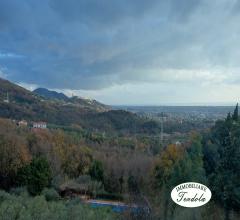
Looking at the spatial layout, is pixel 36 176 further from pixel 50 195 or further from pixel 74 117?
pixel 74 117

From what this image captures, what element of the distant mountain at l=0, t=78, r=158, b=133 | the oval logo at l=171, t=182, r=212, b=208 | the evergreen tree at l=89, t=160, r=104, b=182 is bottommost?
the evergreen tree at l=89, t=160, r=104, b=182

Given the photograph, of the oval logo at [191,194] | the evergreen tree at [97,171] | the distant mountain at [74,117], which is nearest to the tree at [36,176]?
the evergreen tree at [97,171]

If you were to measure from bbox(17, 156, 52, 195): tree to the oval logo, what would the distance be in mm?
23339

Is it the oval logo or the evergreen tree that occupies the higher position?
the oval logo

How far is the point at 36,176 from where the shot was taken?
27641mm

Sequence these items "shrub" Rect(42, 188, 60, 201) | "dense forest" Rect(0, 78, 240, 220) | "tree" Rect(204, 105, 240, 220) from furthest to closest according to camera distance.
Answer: "shrub" Rect(42, 188, 60, 201) → "tree" Rect(204, 105, 240, 220) → "dense forest" Rect(0, 78, 240, 220)

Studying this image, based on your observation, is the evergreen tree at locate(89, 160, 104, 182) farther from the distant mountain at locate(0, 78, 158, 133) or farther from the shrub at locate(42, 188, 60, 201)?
the distant mountain at locate(0, 78, 158, 133)

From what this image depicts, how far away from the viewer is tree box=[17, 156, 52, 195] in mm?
27359

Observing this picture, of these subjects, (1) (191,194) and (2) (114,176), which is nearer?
(1) (191,194)

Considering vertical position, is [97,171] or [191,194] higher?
[191,194]

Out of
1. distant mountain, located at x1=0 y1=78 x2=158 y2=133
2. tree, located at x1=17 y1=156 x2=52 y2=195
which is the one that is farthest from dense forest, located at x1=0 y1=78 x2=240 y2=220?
distant mountain, located at x1=0 y1=78 x2=158 y2=133

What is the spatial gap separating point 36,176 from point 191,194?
79.7 feet

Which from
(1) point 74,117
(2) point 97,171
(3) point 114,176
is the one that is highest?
(1) point 74,117

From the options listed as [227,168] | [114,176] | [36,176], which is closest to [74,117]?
[114,176]
